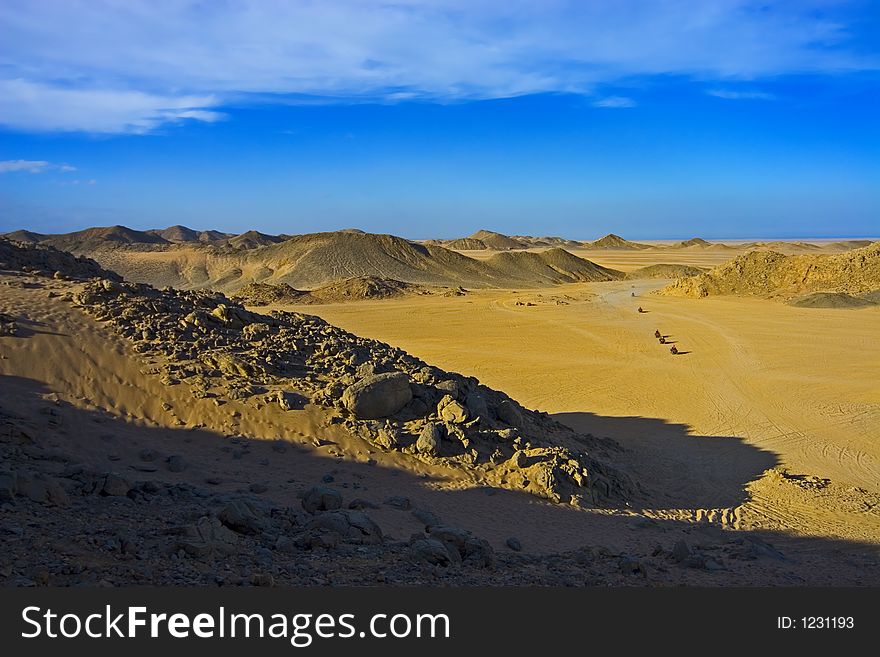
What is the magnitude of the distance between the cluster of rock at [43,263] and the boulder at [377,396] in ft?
23.9

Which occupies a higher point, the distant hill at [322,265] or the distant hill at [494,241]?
the distant hill at [494,241]

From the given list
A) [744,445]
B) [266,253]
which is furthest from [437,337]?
[266,253]

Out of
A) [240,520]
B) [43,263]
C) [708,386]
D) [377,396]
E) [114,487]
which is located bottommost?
[708,386]

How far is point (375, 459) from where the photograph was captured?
32.1 feet

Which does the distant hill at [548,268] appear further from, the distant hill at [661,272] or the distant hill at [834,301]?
the distant hill at [834,301]

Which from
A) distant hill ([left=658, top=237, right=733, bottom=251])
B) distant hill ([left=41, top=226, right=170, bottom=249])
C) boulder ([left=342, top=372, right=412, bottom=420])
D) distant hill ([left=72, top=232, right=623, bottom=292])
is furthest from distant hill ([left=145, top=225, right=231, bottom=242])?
boulder ([left=342, top=372, right=412, bottom=420])

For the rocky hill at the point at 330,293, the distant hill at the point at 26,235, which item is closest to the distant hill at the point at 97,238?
the distant hill at the point at 26,235

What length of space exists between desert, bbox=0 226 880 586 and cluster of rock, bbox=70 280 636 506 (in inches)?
1.5

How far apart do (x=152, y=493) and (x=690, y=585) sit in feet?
18.3

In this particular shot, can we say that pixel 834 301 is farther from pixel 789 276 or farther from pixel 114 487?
pixel 114 487

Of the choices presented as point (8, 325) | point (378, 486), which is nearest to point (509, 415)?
point (378, 486)

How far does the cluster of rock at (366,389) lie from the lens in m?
10.0

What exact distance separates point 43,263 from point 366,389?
8.99m

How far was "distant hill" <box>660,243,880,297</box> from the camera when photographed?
40.8 m
